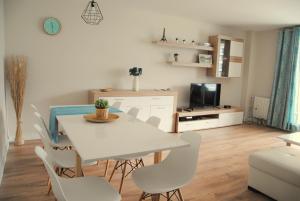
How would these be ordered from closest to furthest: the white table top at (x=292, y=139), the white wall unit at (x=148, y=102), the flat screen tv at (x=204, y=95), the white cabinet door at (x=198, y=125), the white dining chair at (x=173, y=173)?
the white dining chair at (x=173, y=173)
the white table top at (x=292, y=139)
the white wall unit at (x=148, y=102)
the white cabinet door at (x=198, y=125)
the flat screen tv at (x=204, y=95)

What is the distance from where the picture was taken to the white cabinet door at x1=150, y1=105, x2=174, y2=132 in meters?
4.79

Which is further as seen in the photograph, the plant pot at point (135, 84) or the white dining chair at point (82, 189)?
the plant pot at point (135, 84)

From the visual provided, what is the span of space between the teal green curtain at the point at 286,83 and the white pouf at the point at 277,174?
296 centimetres

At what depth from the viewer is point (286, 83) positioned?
5.56 meters

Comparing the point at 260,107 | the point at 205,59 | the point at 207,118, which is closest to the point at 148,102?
the point at 207,118

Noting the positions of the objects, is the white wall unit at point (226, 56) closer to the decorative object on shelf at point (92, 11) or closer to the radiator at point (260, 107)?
the radiator at point (260, 107)

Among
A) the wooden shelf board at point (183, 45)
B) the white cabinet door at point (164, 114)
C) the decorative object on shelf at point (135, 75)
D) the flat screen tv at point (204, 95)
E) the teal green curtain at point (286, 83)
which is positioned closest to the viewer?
the decorative object on shelf at point (135, 75)

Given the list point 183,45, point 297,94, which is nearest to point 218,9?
point 183,45

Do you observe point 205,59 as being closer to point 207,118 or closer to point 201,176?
point 207,118

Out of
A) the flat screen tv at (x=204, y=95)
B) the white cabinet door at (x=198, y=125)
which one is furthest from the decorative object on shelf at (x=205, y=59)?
the white cabinet door at (x=198, y=125)

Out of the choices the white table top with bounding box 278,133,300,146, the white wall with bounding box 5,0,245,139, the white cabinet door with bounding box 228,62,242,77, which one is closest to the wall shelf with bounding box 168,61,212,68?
the white wall with bounding box 5,0,245,139

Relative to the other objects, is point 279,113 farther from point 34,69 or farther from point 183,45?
point 34,69

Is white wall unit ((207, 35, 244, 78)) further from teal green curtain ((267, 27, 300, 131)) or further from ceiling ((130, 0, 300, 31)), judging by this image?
A: teal green curtain ((267, 27, 300, 131))

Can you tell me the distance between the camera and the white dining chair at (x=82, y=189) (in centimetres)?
150
